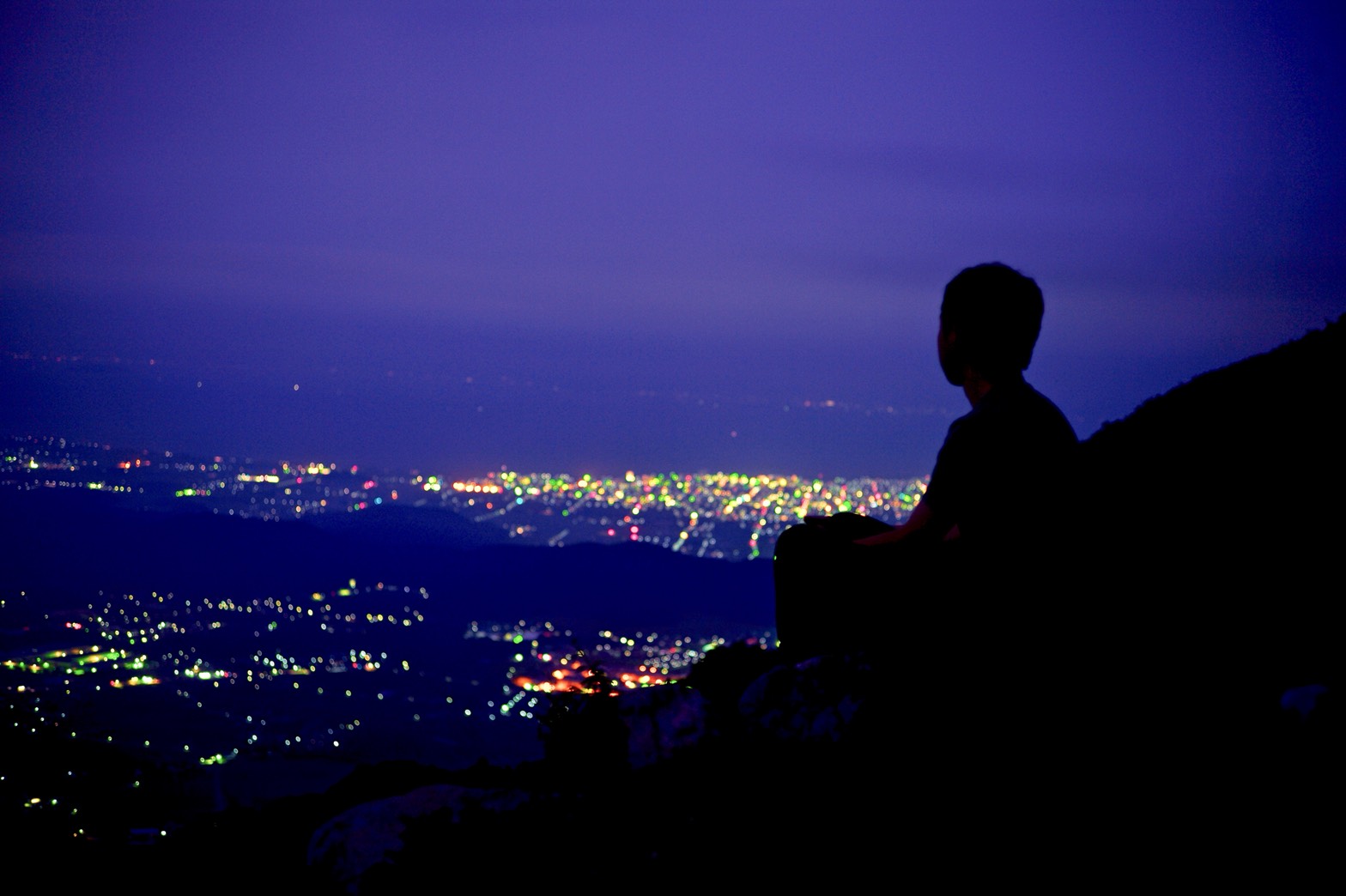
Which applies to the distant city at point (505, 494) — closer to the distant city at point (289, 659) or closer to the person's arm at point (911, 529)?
the distant city at point (289, 659)

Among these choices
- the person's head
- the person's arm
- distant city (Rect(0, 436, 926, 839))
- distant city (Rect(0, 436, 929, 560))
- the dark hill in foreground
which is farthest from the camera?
distant city (Rect(0, 436, 929, 560))

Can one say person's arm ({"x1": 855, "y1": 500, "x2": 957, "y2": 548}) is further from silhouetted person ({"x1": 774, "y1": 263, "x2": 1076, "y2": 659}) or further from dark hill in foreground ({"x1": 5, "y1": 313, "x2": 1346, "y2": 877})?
dark hill in foreground ({"x1": 5, "y1": 313, "x2": 1346, "y2": 877})

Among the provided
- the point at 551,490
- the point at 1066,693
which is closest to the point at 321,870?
the point at 1066,693

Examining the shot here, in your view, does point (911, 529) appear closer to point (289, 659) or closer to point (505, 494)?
point (289, 659)

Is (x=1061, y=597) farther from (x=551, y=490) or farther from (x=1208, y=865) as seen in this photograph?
(x=551, y=490)

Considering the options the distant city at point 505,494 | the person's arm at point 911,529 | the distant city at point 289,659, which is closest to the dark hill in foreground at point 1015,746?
the person's arm at point 911,529

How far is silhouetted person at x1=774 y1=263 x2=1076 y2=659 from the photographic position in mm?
3490

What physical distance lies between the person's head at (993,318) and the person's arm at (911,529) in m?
0.71

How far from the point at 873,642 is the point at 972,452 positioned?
1.40 meters

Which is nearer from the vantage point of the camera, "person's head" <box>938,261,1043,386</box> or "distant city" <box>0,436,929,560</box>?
"person's head" <box>938,261,1043,386</box>

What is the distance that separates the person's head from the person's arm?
2.32 feet

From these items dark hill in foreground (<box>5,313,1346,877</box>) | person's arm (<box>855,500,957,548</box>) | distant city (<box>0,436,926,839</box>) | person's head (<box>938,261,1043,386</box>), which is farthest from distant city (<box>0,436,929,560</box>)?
person's head (<box>938,261,1043,386</box>)

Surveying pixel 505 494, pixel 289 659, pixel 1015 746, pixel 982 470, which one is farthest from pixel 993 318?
pixel 505 494

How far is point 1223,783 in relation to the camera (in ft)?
9.18
